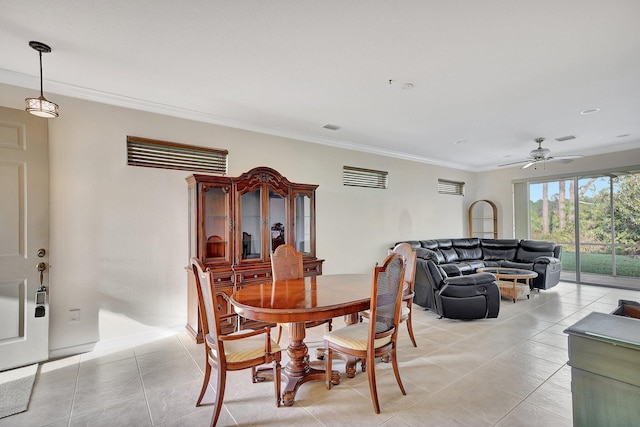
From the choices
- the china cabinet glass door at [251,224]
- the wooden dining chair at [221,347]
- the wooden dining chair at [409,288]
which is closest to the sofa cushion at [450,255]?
the wooden dining chair at [409,288]

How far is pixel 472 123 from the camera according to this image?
4312mm

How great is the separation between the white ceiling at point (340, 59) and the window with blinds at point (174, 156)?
1.34ft

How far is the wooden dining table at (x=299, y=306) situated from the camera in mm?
2010

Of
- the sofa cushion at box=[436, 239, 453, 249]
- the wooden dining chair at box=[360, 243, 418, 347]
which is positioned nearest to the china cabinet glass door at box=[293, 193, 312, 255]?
the wooden dining chair at box=[360, 243, 418, 347]

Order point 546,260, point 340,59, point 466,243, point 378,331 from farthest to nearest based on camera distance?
point 466,243, point 546,260, point 340,59, point 378,331

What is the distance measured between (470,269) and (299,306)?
505 centimetres

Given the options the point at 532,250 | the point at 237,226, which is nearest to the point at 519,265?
the point at 532,250

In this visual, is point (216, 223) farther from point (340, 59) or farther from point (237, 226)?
point (340, 59)

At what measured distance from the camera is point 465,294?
151 inches

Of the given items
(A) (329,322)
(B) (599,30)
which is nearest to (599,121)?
(B) (599,30)

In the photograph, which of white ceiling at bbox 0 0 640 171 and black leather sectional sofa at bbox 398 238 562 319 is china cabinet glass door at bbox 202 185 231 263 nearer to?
white ceiling at bbox 0 0 640 171

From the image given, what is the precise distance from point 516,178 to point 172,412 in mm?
8002

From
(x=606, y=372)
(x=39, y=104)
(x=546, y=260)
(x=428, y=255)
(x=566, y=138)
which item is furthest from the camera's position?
(x=546, y=260)

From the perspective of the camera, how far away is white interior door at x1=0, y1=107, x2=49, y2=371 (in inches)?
107
